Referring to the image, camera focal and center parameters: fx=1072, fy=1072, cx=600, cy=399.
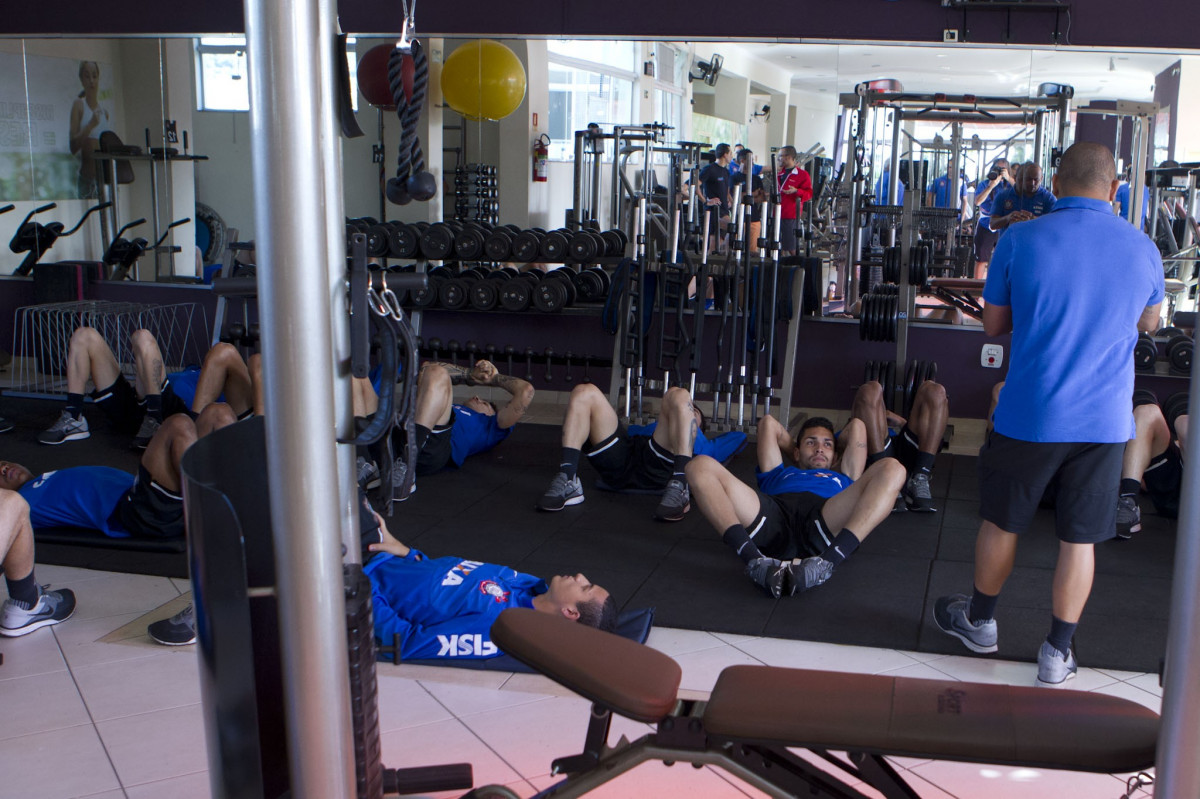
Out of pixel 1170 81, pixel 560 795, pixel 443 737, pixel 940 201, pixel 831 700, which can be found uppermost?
pixel 1170 81

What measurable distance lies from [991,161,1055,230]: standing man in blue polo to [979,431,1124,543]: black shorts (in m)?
2.78

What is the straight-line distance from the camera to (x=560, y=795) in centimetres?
169

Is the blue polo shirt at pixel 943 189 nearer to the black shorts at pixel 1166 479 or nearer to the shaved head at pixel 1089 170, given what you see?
the black shorts at pixel 1166 479

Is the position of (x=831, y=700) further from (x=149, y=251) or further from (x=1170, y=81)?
(x=149, y=251)

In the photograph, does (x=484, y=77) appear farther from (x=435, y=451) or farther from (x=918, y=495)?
(x=918, y=495)

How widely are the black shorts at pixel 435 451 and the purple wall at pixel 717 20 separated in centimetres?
250

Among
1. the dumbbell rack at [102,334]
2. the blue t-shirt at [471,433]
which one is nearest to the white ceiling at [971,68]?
the blue t-shirt at [471,433]

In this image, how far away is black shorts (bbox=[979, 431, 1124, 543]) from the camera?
261 centimetres

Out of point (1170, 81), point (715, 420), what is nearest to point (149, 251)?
point (715, 420)

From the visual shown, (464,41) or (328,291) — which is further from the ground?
(464,41)

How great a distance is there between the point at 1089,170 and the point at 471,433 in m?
2.85

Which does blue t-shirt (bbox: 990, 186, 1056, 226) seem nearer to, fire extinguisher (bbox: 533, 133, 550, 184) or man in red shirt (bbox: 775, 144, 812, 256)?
man in red shirt (bbox: 775, 144, 812, 256)

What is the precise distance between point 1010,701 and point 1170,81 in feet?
15.0

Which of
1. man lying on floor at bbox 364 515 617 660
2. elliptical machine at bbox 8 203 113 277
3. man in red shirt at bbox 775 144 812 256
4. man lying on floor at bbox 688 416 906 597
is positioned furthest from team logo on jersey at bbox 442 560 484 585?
elliptical machine at bbox 8 203 113 277
